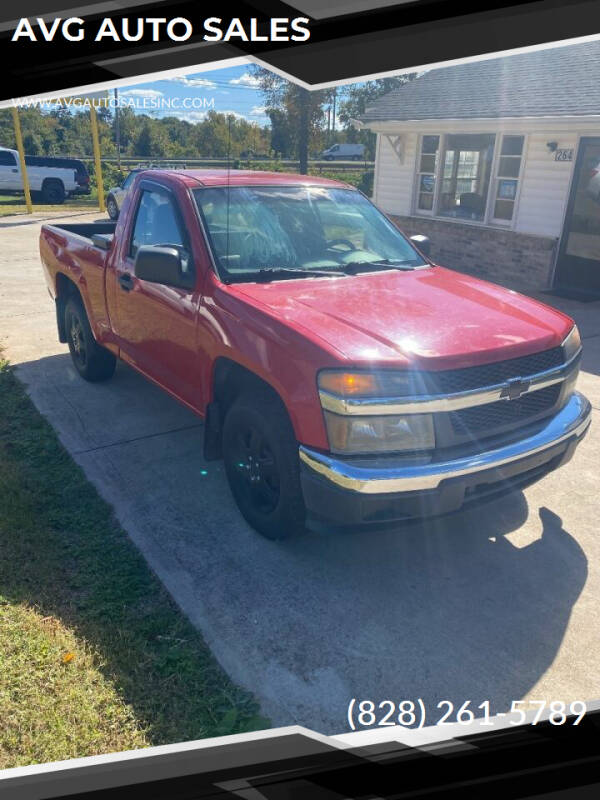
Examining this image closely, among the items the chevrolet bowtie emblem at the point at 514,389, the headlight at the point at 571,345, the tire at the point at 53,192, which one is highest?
the headlight at the point at 571,345

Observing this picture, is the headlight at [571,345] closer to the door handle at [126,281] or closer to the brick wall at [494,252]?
the door handle at [126,281]

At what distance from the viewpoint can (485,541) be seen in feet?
12.7

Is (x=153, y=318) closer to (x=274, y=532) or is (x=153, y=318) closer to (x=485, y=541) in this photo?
(x=274, y=532)

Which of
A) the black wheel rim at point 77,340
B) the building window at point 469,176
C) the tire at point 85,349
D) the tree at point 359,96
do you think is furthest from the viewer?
the tree at point 359,96

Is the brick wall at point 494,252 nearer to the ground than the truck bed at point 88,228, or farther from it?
nearer to the ground

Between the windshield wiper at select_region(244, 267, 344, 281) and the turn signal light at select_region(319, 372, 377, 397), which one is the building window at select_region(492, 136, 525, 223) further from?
the turn signal light at select_region(319, 372, 377, 397)

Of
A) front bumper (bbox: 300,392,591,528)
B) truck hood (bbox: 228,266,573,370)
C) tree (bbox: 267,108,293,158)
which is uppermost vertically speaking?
tree (bbox: 267,108,293,158)

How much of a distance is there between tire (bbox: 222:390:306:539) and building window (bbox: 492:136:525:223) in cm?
1033

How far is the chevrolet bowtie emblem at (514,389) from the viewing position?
328 centimetres

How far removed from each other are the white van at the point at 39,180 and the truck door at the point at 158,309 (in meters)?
23.0

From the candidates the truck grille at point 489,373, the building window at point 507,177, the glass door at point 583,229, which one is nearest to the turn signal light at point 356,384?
the truck grille at point 489,373

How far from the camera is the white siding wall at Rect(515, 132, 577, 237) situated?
11.3 meters

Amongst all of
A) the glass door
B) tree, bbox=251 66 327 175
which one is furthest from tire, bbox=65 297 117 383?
tree, bbox=251 66 327 175

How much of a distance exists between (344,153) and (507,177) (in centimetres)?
3906
